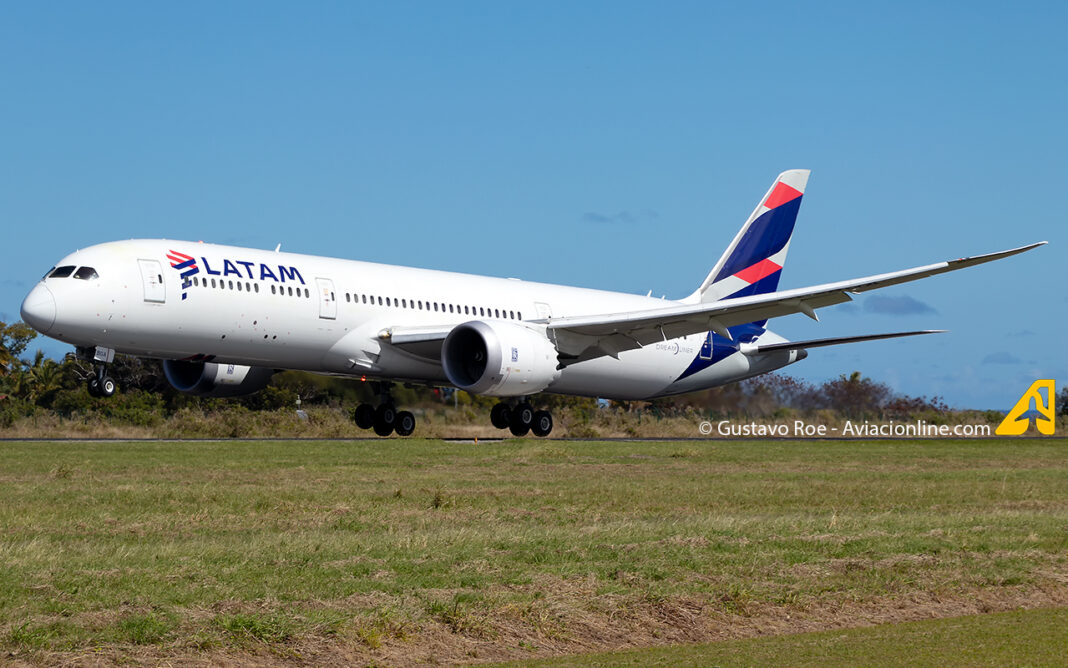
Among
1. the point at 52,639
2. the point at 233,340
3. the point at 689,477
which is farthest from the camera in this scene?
the point at 233,340

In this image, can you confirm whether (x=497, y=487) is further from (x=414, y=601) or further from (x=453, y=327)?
(x=453, y=327)

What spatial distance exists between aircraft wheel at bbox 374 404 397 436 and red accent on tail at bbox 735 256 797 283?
11430mm

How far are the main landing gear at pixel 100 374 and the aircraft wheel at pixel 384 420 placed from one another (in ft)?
28.5

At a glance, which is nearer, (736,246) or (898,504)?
(898,504)

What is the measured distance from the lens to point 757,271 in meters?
38.4

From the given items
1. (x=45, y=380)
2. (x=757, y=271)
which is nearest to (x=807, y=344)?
(x=757, y=271)

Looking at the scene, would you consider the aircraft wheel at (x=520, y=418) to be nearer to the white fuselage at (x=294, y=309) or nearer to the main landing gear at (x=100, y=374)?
the white fuselage at (x=294, y=309)

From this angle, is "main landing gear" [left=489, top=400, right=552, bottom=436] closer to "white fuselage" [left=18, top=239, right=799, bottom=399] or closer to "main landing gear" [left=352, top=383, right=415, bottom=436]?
"white fuselage" [left=18, top=239, right=799, bottom=399]

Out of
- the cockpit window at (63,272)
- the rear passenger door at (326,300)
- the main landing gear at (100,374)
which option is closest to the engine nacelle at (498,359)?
the rear passenger door at (326,300)

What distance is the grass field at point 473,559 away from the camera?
7.85m

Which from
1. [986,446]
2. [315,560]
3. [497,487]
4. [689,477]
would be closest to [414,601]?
[315,560]

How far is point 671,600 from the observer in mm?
9141

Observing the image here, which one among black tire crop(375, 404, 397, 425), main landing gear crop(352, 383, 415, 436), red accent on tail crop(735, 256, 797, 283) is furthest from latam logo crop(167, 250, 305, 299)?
red accent on tail crop(735, 256, 797, 283)

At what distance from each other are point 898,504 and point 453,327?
49.0 feet
